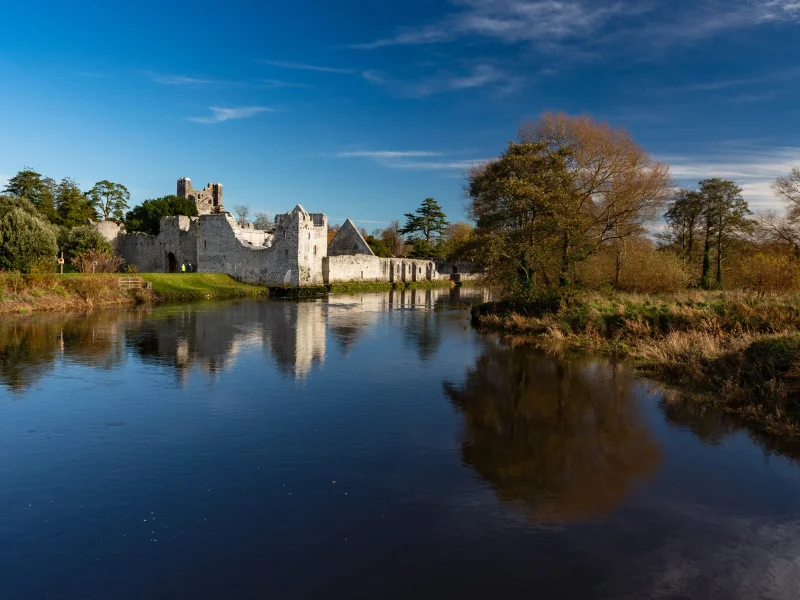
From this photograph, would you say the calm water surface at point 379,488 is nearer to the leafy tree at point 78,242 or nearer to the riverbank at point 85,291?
the riverbank at point 85,291

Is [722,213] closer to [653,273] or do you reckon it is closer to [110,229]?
[653,273]

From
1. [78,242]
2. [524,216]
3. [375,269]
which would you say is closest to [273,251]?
[375,269]

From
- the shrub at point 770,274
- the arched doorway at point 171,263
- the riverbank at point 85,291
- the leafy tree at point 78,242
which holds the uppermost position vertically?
the leafy tree at point 78,242

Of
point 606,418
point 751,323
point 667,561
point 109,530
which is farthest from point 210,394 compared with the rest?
point 751,323

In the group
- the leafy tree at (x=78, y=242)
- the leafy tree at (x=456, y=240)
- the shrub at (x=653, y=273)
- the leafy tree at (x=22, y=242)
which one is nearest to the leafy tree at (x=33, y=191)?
the leafy tree at (x=78, y=242)

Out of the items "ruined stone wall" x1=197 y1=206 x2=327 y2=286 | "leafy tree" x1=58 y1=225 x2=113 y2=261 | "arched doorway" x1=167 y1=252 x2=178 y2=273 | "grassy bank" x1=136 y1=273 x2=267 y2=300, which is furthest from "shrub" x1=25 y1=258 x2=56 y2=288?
"arched doorway" x1=167 y1=252 x2=178 y2=273

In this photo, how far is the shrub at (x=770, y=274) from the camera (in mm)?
19969

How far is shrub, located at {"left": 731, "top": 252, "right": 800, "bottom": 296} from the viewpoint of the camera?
19969mm

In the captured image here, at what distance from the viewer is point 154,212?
49094 millimetres

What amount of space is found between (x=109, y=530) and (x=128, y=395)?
5.92m

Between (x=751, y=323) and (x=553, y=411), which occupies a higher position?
(x=751, y=323)

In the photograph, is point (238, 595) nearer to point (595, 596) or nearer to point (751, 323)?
point (595, 596)

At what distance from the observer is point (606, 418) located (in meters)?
10.2

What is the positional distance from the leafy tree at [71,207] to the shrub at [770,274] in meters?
50.8
